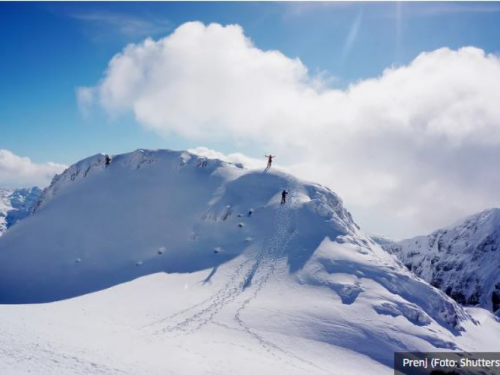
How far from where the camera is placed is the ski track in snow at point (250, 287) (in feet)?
92.9

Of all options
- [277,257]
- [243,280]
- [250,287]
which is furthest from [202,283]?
[277,257]

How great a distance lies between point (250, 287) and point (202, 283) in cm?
592

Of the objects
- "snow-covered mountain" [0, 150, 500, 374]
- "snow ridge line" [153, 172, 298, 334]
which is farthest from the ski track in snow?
"snow-covered mountain" [0, 150, 500, 374]

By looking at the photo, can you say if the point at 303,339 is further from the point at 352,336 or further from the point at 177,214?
the point at 177,214

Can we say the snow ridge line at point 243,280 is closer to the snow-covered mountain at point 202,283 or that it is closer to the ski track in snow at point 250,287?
the ski track in snow at point 250,287

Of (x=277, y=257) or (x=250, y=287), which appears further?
(x=277, y=257)

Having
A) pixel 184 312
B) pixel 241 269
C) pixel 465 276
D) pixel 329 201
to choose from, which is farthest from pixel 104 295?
pixel 465 276

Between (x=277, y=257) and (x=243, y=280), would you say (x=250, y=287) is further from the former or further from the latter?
(x=277, y=257)

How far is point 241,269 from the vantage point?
4406 centimetres

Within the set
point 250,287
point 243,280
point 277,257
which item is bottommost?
point 250,287

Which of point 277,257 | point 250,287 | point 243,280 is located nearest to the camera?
point 250,287

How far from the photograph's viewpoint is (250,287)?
3969 cm

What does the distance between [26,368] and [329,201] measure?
54308 millimetres

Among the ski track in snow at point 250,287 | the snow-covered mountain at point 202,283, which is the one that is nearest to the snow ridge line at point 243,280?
the ski track in snow at point 250,287
